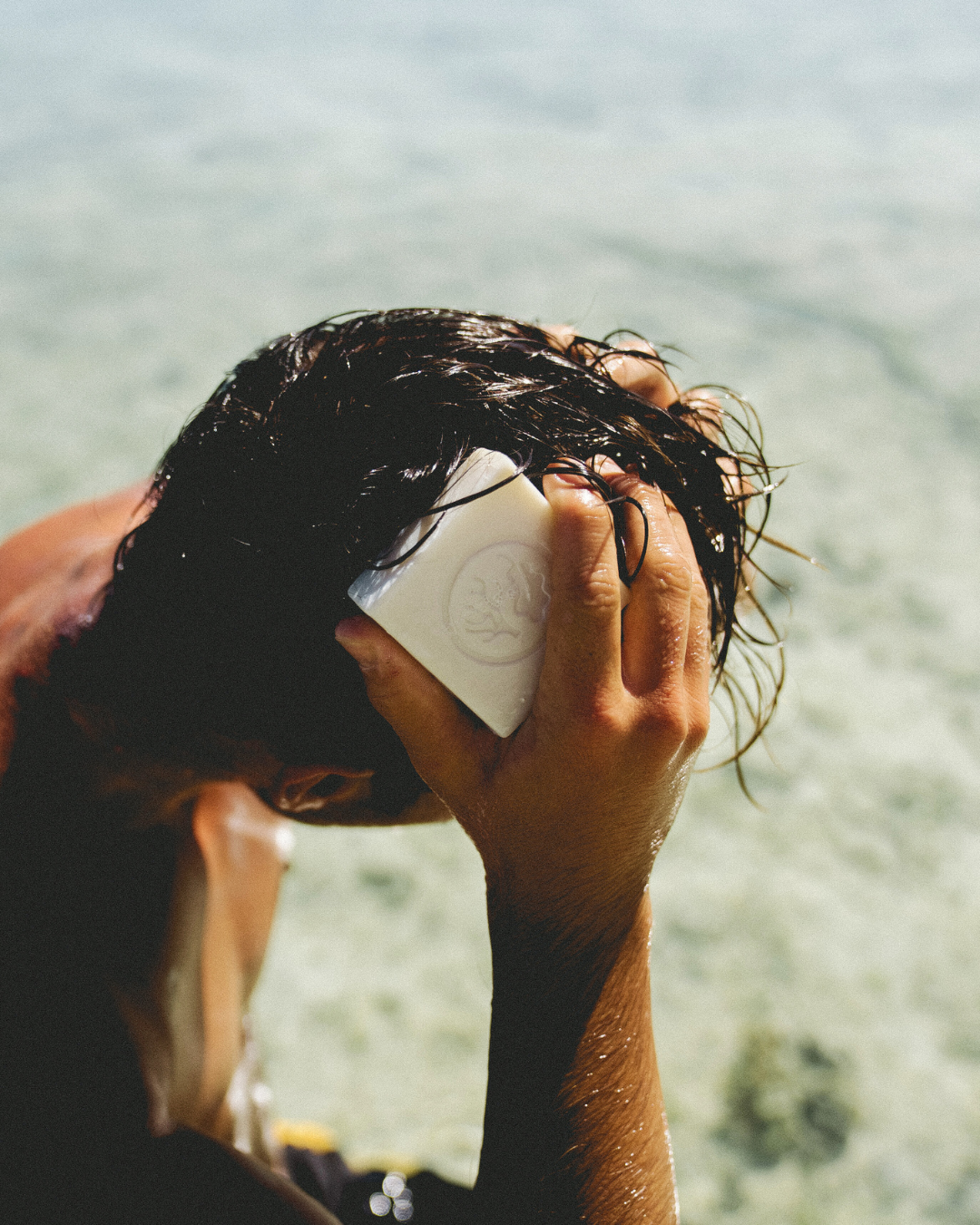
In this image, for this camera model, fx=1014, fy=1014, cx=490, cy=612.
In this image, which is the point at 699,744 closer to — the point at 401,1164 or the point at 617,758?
the point at 617,758

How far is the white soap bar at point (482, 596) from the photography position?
36.7 inches

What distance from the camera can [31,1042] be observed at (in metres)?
1.30

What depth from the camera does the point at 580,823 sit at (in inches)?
38.9

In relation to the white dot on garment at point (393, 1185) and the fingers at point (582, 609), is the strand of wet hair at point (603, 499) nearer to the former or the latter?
the fingers at point (582, 609)

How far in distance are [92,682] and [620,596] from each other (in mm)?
752

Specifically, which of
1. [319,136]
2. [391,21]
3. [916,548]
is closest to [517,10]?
[391,21]

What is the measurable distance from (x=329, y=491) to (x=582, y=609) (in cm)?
34

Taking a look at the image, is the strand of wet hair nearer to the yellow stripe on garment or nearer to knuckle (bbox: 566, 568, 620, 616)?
knuckle (bbox: 566, 568, 620, 616)

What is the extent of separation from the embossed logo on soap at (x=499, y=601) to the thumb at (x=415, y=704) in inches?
2.3

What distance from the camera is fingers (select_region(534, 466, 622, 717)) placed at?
2.97ft

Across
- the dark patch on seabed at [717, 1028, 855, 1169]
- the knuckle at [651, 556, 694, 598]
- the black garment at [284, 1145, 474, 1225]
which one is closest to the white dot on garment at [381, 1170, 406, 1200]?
the black garment at [284, 1145, 474, 1225]

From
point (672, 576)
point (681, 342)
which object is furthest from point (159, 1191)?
point (681, 342)

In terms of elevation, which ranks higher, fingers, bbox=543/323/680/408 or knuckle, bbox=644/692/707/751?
fingers, bbox=543/323/680/408

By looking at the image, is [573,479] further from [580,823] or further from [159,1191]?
[159,1191]
